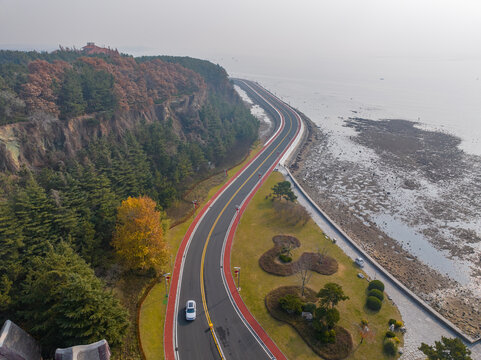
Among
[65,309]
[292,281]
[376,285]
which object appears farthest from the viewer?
[292,281]

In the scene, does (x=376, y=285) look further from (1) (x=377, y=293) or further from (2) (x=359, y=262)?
(2) (x=359, y=262)

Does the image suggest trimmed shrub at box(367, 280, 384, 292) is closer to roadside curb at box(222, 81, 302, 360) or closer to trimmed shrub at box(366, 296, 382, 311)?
trimmed shrub at box(366, 296, 382, 311)

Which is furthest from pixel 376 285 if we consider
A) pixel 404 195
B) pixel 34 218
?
pixel 34 218

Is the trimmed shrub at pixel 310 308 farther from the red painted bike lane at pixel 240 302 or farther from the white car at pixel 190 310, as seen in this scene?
the white car at pixel 190 310

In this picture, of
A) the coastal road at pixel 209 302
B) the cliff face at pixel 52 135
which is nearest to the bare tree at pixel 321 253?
the coastal road at pixel 209 302

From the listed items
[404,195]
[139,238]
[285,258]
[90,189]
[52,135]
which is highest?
[52,135]

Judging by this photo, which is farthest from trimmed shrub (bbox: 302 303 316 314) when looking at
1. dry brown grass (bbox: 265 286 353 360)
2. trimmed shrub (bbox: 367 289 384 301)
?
trimmed shrub (bbox: 367 289 384 301)

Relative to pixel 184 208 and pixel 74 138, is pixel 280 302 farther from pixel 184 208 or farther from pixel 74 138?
pixel 74 138
